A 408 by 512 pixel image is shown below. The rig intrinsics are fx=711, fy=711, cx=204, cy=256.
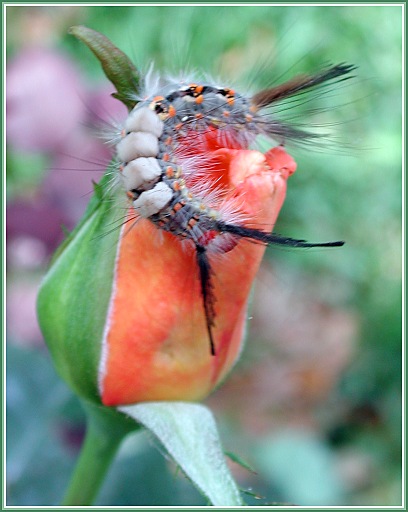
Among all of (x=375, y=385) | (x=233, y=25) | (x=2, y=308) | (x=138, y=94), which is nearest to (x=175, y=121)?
(x=138, y=94)

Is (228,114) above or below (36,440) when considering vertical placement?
above

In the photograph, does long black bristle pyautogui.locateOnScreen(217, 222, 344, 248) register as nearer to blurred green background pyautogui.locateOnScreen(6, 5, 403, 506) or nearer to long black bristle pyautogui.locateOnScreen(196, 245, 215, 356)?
long black bristle pyautogui.locateOnScreen(196, 245, 215, 356)

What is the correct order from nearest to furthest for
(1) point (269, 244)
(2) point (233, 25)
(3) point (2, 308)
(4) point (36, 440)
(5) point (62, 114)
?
(1) point (269, 244), (3) point (2, 308), (4) point (36, 440), (5) point (62, 114), (2) point (233, 25)

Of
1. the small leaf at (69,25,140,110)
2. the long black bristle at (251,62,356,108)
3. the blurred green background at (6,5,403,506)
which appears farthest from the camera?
the blurred green background at (6,5,403,506)

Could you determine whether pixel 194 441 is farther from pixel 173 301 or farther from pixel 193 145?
pixel 193 145

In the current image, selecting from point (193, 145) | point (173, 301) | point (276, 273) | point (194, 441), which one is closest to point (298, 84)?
point (193, 145)

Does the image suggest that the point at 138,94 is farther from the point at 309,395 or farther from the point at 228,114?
the point at 309,395

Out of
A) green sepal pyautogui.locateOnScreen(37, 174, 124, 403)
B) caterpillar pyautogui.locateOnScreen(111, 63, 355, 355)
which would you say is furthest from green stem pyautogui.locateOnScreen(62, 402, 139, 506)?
caterpillar pyautogui.locateOnScreen(111, 63, 355, 355)
